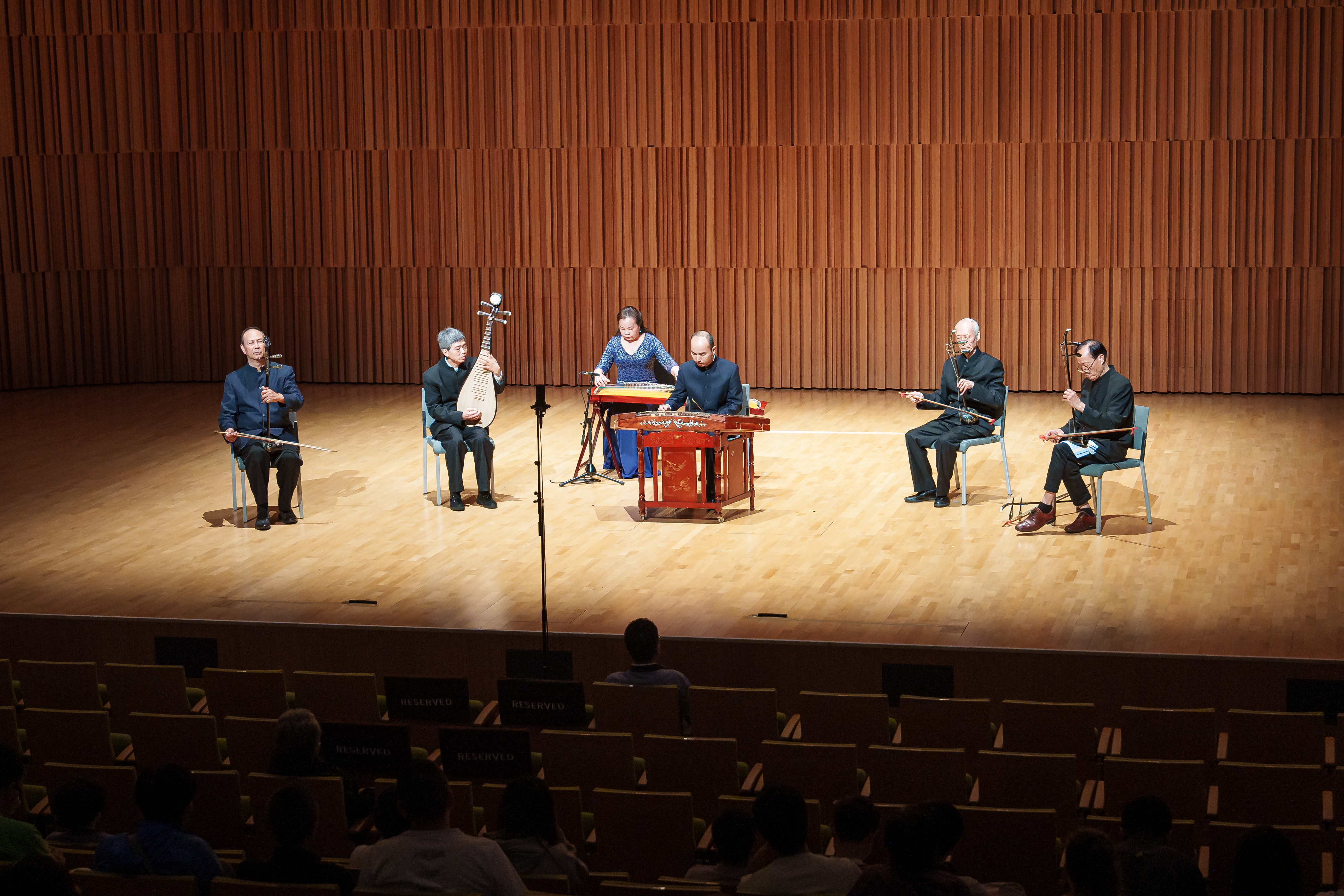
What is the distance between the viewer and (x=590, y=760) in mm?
4227

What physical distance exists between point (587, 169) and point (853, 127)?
237cm

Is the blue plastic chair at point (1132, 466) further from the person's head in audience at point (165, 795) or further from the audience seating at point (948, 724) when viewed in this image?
the person's head in audience at point (165, 795)

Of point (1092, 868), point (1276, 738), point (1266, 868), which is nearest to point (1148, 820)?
point (1092, 868)

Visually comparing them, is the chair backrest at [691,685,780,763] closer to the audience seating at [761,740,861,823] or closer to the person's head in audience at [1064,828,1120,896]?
the audience seating at [761,740,861,823]

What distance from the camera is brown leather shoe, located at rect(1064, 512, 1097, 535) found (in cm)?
769

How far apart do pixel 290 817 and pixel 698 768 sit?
130 centimetres

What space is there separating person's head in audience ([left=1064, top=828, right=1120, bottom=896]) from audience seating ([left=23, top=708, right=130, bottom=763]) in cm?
291

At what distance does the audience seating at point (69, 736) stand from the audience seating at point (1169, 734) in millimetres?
2981

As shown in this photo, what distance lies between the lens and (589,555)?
7.48 meters

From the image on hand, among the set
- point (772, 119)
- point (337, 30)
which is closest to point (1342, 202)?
point (772, 119)

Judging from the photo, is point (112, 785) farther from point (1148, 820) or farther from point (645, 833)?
point (1148, 820)

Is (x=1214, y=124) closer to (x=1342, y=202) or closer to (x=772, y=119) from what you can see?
(x=1342, y=202)

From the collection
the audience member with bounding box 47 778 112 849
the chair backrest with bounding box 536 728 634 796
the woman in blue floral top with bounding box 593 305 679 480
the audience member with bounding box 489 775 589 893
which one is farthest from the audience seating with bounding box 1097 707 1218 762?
the woman in blue floral top with bounding box 593 305 679 480

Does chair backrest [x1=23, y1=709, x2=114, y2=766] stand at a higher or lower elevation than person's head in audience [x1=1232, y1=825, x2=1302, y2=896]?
lower
